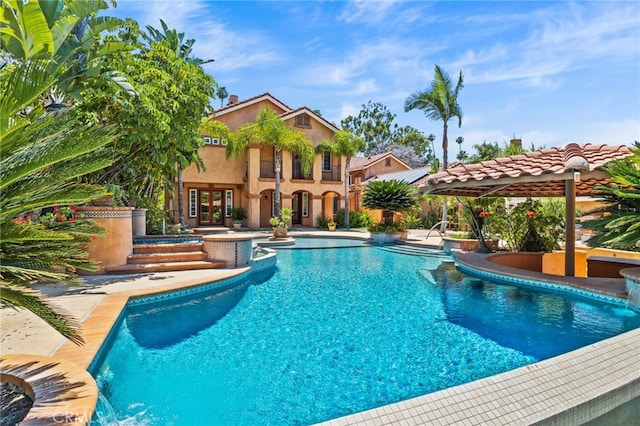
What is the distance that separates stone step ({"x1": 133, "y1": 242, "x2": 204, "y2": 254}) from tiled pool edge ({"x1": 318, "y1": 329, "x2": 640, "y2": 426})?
1036 cm

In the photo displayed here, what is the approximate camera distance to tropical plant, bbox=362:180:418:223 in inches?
840

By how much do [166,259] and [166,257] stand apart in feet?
0.22

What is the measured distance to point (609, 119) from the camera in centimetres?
1270

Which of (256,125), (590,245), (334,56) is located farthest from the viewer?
(256,125)

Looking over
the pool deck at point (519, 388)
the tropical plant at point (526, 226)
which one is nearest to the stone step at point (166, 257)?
the pool deck at point (519, 388)

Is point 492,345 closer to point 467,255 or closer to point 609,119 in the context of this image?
point 467,255

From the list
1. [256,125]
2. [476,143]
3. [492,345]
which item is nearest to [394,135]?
[476,143]

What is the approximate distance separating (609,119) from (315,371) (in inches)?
534

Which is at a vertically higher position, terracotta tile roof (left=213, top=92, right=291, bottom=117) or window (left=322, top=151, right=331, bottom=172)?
terracotta tile roof (left=213, top=92, right=291, bottom=117)

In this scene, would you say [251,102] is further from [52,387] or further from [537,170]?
[52,387]

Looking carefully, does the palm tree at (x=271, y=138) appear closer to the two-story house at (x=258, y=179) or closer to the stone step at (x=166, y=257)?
→ the two-story house at (x=258, y=179)

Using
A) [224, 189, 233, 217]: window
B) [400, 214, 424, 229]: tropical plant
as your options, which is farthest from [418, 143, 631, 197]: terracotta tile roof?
[224, 189, 233, 217]: window

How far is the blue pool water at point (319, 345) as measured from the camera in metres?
4.24

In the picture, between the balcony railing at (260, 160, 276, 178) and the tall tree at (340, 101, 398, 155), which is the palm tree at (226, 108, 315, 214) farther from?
the tall tree at (340, 101, 398, 155)
